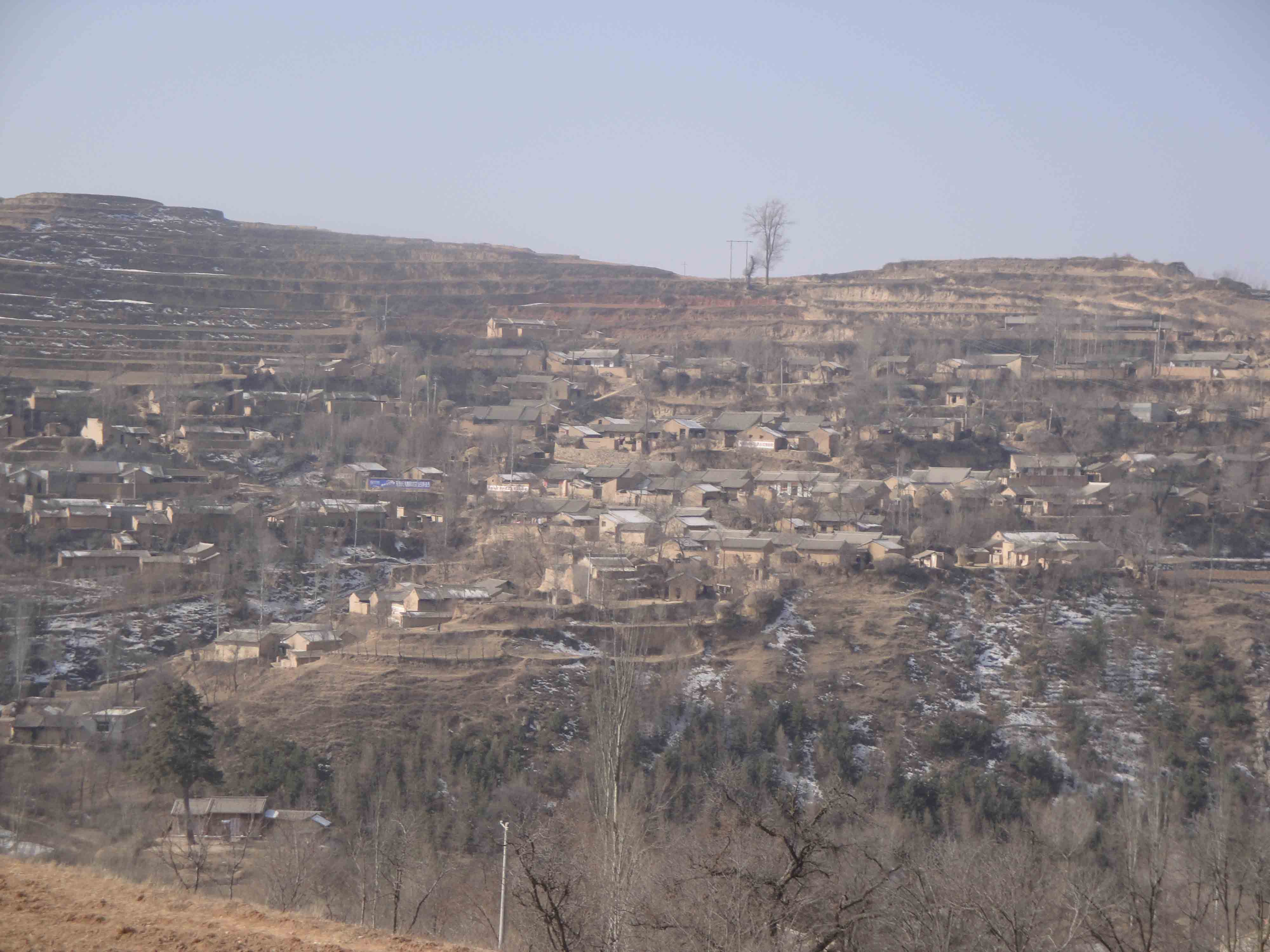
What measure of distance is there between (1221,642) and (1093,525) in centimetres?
457

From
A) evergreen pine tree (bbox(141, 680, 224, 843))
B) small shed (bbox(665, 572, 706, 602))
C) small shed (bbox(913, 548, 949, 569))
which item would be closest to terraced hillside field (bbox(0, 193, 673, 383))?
small shed (bbox(665, 572, 706, 602))

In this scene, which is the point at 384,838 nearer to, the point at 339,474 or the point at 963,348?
the point at 339,474

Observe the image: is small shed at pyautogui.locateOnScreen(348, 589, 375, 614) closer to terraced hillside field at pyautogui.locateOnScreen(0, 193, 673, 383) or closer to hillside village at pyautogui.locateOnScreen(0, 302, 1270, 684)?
hillside village at pyautogui.locateOnScreen(0, 302, 1270, 684)

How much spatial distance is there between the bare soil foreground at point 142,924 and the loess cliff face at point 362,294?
2458cm

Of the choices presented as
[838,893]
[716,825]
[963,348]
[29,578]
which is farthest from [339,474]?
[838,893]

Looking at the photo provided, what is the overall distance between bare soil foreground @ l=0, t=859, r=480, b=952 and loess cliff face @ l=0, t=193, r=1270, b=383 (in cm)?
2458

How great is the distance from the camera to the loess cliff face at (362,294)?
117 ft

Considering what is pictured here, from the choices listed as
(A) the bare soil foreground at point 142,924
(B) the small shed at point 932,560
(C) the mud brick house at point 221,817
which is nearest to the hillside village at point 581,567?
(C) the mud brick house at point 221,817

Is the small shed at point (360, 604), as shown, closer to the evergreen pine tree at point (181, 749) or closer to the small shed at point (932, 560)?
the evergreen pine tree at point (181, 749)

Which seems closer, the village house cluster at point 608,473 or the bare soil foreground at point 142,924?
the bare soil foreground at point 142,924

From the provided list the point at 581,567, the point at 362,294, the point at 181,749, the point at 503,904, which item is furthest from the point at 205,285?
the point at 503,904

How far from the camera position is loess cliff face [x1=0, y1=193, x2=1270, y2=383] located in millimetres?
35688

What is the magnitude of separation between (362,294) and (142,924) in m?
35.0

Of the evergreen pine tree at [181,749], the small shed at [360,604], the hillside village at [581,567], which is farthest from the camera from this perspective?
the small shed at [360,604]
